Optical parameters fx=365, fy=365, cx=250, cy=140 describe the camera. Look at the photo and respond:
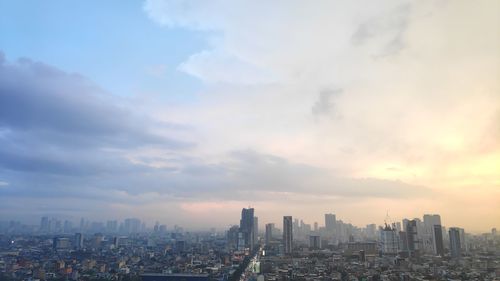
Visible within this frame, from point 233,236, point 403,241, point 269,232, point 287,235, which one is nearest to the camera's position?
point 403,241

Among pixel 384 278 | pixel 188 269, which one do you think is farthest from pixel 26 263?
pixel 384 278

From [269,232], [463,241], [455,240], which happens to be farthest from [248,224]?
[463,241]

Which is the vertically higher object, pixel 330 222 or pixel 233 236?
pixel 330 222

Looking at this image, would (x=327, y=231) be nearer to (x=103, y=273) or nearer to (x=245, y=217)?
(x=245, y=217)

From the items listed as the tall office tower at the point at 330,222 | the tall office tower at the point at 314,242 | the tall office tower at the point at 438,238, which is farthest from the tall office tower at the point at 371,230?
the tall office tower at the point at 438,238

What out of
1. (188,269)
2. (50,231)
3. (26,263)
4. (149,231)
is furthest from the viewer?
(149,231)

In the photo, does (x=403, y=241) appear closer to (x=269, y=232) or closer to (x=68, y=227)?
(x=269, y=232)
